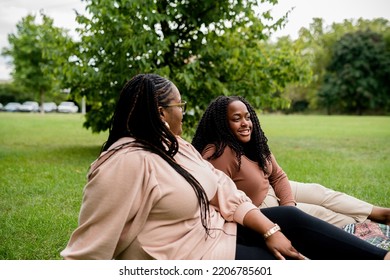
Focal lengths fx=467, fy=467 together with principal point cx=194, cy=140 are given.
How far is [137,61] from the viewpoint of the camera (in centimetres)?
841

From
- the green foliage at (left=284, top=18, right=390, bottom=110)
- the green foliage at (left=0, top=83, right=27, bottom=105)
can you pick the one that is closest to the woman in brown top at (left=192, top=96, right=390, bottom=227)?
the green foliage at (left=0, top=83, right=27, bottom=105)

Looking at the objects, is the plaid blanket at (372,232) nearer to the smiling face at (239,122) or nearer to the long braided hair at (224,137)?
the long braided hair at (224,137)

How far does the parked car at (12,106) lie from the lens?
38.5 m

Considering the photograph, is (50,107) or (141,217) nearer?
(141,217)

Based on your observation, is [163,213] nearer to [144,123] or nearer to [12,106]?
[144,123]

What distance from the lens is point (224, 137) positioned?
3664mm

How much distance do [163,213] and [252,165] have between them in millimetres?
1577

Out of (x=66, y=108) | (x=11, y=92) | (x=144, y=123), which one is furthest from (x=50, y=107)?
(x=144, y=123)

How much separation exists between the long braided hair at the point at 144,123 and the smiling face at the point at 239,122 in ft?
4.63

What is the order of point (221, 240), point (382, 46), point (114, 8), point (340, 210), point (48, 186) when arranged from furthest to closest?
1. point (382, 46)
2. point (114, 8)
3. point (48, 186)
4. point (340, 210)
5. point (221, 240)

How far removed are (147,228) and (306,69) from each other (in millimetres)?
8369
